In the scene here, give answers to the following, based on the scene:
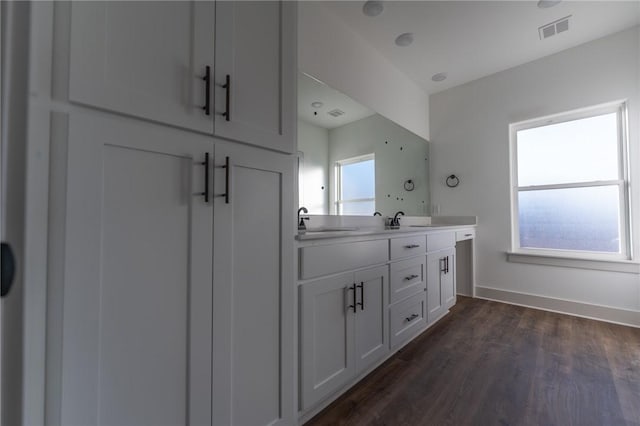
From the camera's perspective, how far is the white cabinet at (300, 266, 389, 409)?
1.21m

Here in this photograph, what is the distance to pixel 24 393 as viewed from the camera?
1.78ft

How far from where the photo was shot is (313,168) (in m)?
1.96

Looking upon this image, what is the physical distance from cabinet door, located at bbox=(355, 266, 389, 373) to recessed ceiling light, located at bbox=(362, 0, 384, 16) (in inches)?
82.3

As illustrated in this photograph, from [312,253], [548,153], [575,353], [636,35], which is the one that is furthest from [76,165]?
[636,35]

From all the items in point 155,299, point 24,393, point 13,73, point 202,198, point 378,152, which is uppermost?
point 378,152

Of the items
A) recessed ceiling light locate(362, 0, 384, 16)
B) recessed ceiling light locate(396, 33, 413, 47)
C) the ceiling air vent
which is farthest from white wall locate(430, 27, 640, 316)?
recessed ceiling light locate(362, 0, 384, 16)

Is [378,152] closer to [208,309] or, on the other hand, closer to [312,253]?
[312,253]

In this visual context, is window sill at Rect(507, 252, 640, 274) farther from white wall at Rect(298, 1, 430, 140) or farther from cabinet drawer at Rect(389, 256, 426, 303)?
white wall at Rect(298, 1, 430, 140)

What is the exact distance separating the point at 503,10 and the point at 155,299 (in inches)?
126

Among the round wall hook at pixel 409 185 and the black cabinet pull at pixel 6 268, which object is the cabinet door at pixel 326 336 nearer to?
the black cabinet pull at pixel 6 268

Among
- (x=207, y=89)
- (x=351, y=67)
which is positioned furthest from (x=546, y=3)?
(x=207, y=89)

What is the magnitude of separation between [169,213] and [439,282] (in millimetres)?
2372

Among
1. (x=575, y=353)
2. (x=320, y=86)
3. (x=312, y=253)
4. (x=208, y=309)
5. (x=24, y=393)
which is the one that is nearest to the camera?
(x=24, y=393)

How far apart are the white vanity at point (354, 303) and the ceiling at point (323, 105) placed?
0.91 metres
